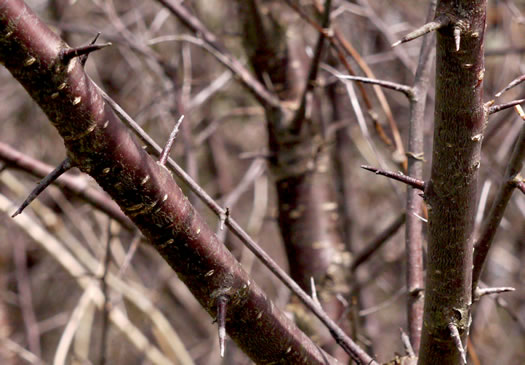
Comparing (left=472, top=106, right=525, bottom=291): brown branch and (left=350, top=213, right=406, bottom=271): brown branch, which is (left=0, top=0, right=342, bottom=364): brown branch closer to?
(left=472, top=106, right=525, bottom=291): brown branch

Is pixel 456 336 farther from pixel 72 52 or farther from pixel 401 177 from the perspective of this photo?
pixel 72 52

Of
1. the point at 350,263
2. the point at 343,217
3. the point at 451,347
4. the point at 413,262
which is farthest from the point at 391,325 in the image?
the point at 451,347

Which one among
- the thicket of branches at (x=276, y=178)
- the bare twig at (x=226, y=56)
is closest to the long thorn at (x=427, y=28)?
the thicket of branches at (x=276, y=178)

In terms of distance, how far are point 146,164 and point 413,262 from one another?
2.60ft

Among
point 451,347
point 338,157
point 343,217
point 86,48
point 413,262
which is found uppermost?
point 338,157

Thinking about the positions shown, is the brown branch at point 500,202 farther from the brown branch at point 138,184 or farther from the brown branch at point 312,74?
the brown branch at point 312,74

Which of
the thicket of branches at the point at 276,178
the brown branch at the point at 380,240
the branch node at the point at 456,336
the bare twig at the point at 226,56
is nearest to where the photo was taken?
the thicket of branches at the point at 276,178

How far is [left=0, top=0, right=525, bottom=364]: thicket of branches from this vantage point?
0.94 meters

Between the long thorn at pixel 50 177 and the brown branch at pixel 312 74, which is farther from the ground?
the brown branch at pixel 312 74

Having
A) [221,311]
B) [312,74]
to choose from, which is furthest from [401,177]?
[312,74]

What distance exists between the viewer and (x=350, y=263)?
237cm

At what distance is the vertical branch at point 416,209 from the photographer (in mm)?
1466

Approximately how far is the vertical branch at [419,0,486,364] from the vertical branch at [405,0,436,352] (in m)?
0.27

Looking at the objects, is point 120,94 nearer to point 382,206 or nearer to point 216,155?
point 216,155
